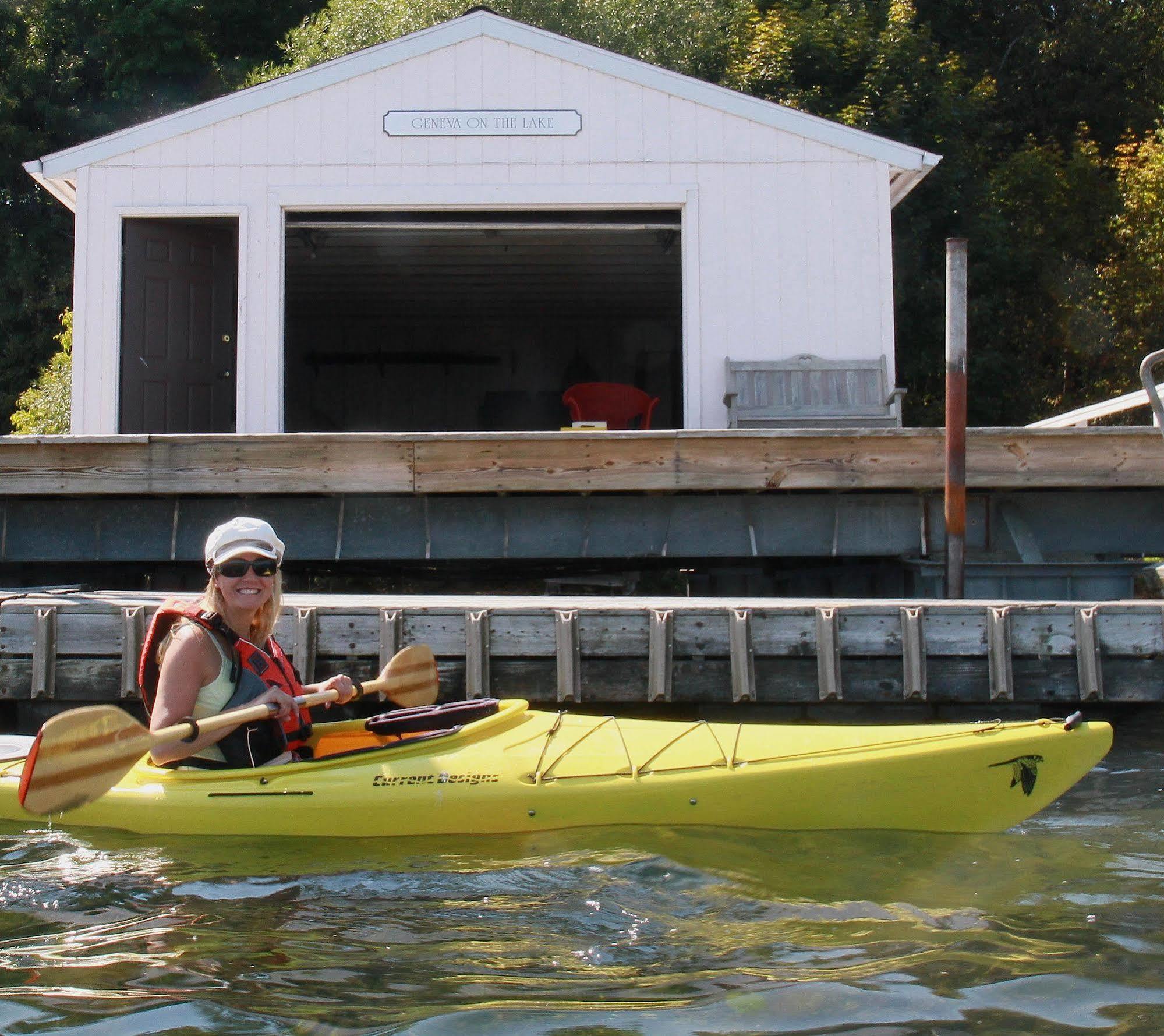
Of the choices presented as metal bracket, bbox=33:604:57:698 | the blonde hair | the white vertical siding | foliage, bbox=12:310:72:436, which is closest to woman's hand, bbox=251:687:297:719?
the blonde hair

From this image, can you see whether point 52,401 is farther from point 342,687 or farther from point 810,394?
point 342,687

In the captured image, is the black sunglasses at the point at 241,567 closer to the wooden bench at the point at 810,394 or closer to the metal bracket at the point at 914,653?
the metal bracket at the point at 914,653

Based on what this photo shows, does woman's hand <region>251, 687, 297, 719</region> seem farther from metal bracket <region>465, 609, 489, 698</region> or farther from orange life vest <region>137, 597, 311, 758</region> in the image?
metal bracket <region>465, 609, 489, 698</region>

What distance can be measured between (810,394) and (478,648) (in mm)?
3987

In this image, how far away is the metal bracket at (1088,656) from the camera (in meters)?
6.17

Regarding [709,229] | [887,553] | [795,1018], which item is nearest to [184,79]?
[709,229]

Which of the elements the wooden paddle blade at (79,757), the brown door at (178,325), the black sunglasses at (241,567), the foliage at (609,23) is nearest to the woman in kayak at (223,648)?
the black sunglasses at (241,567)

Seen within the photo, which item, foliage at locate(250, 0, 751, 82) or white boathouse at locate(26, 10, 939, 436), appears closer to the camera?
white boathouse at locate(26, 10, 939, 436)

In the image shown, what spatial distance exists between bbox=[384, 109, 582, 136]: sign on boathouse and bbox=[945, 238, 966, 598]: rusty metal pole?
3.50 metres

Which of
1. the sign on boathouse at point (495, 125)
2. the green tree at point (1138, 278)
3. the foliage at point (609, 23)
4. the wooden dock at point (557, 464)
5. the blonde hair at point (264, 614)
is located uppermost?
the foliage at point (609, 23)

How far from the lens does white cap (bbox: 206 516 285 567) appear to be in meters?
4.56

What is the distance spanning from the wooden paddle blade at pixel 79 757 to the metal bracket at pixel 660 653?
2534 millimetres

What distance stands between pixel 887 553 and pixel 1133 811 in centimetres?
283

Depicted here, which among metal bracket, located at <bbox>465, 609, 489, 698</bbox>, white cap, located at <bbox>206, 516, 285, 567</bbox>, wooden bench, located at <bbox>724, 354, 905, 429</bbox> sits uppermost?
wooden bench, located at <bbox>724, 354, 905, 429</bbox>
